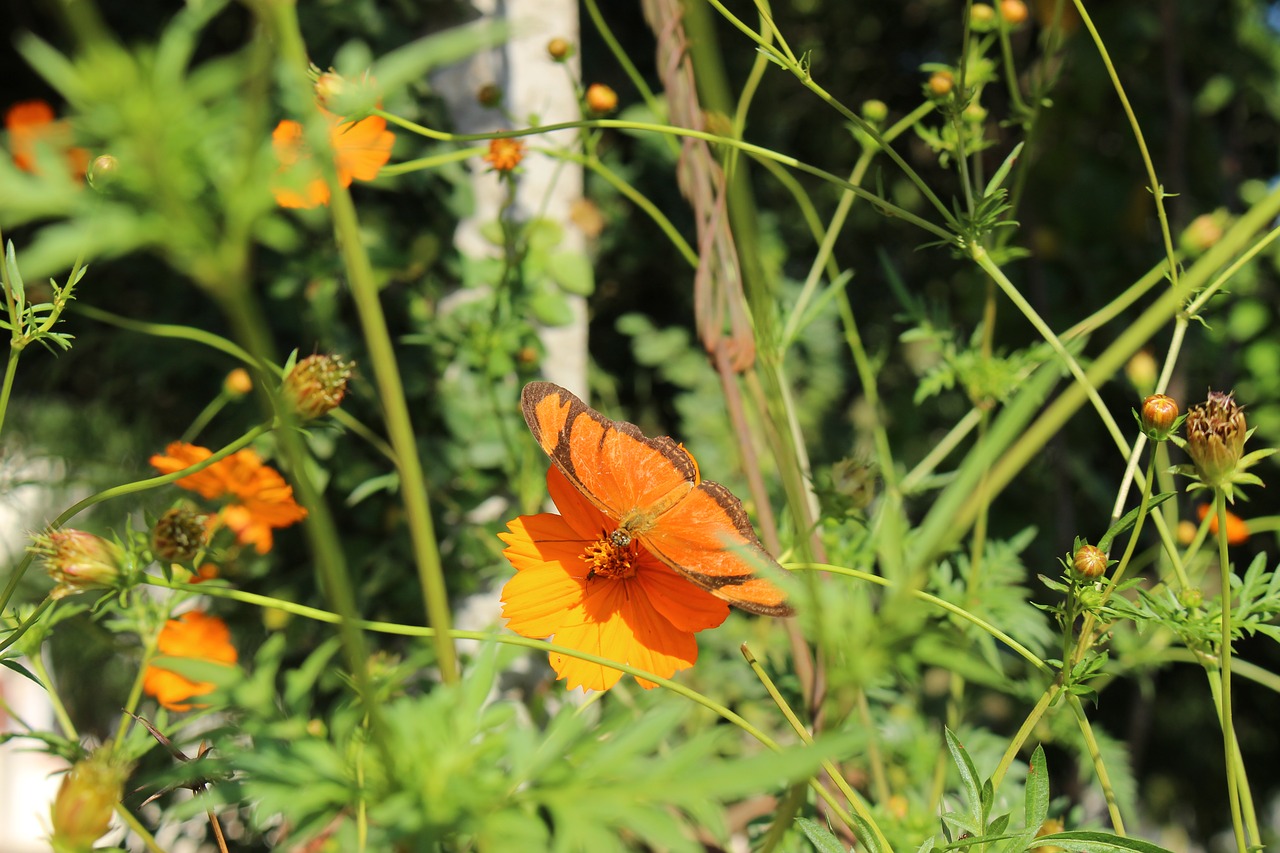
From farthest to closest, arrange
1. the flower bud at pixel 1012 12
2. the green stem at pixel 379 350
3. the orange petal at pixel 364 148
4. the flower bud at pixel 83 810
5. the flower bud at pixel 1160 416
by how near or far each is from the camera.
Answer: the flower bud at pixel 1012 12, the orange petal at pixel 364 148, the flower bud at pixel 1160 416, the flower bud at pixel 83 810, the green stem at pixel 379 350

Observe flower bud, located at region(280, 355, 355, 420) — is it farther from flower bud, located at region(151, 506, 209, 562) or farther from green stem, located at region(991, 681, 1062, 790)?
green stem, located at region(991, 681, 1062, 790)

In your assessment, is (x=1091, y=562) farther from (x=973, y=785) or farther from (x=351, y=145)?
(x=351, y=145)

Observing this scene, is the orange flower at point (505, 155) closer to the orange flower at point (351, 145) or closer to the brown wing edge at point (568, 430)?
the orange flower at point (351, 145)

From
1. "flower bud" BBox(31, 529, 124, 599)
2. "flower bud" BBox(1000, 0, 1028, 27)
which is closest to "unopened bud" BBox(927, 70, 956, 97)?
"flower bud" BBox(1000, 0, 1028, 27)

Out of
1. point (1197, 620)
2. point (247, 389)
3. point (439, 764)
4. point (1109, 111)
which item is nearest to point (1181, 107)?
point (1109, 111)

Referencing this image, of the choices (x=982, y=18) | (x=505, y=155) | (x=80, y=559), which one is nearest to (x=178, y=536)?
(x=80, y=559)

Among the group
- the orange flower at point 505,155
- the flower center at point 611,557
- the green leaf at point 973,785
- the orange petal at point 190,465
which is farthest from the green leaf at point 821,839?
the orange flower at point 505,155
